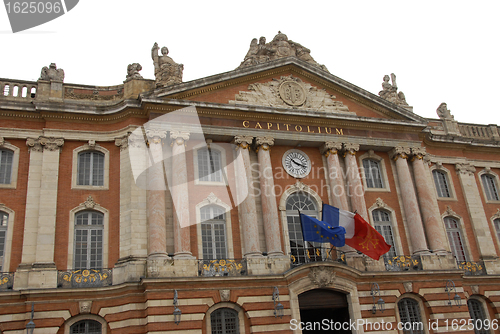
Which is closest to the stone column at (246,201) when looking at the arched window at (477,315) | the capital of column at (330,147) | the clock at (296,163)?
the clock at (296,163)

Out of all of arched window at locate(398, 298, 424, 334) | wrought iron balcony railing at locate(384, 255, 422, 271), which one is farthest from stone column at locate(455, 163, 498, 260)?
arched window at locate(398, 298, 424, 334)

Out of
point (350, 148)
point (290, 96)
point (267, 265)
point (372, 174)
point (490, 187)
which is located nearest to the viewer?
point (267, 265)

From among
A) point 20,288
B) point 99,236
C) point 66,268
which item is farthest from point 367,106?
point 20,288

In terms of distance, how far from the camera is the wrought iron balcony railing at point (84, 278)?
18.2 m

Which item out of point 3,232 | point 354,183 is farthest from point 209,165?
point 3,232

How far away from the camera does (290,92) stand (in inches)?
933

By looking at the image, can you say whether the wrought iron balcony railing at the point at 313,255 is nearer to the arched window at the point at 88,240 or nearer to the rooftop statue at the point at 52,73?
the arched window at the point at 88,240

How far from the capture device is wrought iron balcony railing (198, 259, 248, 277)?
1900 cm

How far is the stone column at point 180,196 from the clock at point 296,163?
5006 mm

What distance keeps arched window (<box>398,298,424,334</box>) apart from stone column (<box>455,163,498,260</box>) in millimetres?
5793

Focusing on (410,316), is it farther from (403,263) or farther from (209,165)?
(209,165)

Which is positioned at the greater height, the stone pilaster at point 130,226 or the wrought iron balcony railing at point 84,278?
the stone pilaster at point 130,226

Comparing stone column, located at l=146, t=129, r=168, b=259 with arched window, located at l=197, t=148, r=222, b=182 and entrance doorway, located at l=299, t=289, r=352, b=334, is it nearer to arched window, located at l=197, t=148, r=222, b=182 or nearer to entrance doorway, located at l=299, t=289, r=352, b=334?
arched window, located at l=197, t=148, r=222, b=182

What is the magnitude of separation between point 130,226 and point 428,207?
14.0m
